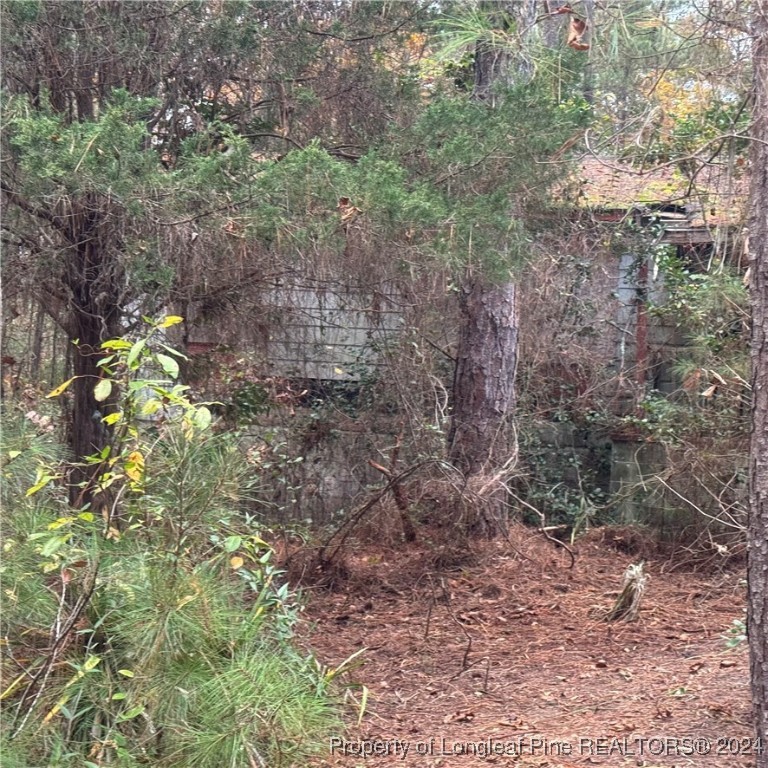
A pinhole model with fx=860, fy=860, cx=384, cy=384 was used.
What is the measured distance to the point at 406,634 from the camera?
6.36 meters

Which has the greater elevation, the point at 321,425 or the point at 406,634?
the point at 321,425

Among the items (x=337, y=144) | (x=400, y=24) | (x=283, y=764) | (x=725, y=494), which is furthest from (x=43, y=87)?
(x=725, y=494)

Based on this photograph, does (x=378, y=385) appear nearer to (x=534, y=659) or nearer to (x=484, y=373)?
(x=484, y=373)

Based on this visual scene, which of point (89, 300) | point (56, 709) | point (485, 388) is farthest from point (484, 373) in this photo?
point (56, 709)

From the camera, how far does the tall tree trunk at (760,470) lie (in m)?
3.54

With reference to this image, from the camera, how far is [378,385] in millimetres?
8906

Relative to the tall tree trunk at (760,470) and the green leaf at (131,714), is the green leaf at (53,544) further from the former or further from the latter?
the tall tree trunk at (760,470)

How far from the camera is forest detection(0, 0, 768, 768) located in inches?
159

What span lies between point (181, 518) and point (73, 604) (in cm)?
72

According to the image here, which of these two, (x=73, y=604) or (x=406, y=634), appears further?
(x=406, y=634)

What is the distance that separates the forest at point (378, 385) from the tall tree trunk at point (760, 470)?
0.02 meters

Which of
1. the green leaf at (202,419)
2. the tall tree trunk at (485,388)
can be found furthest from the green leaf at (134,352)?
the tall tree trunk at (485,388)

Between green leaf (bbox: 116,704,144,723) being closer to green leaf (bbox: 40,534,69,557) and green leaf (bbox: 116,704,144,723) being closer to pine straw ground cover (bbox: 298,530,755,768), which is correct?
green leaf (bbox: 40,534,69,557)

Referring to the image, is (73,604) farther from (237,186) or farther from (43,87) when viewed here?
(43,87)
